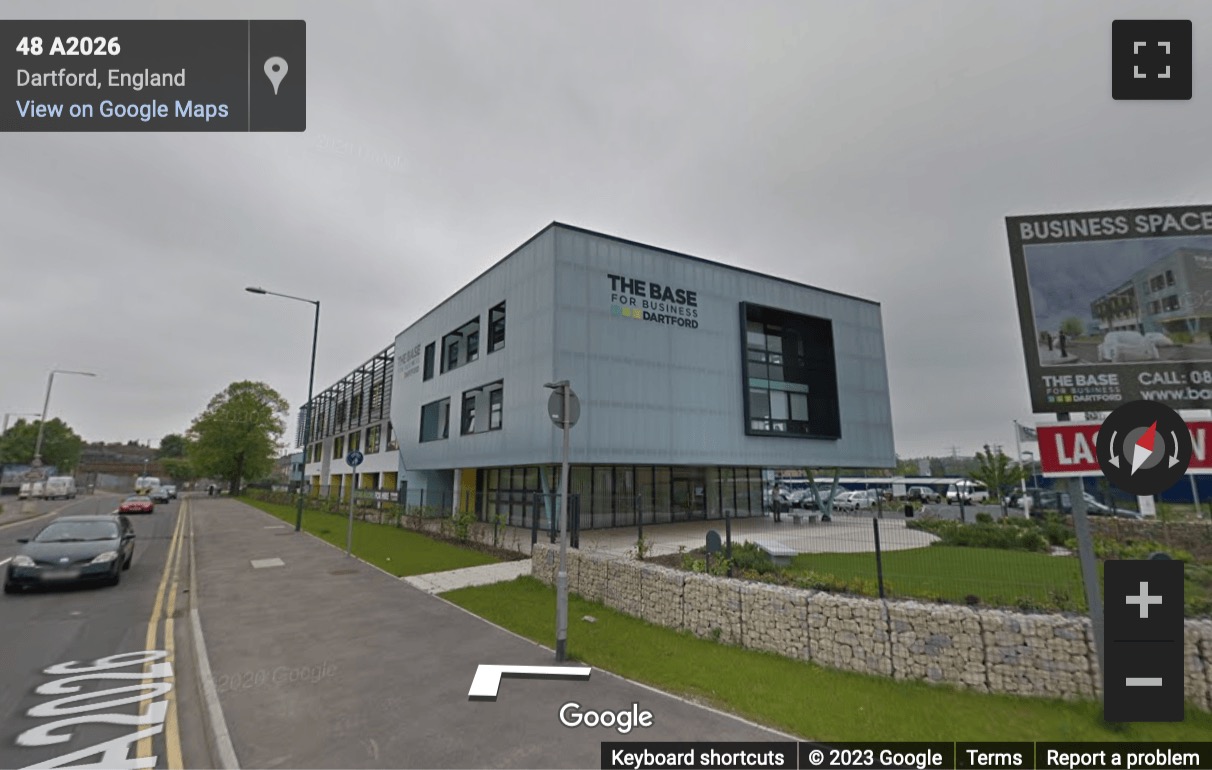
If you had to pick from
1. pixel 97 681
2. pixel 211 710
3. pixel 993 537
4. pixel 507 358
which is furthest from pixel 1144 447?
pixel 507 358

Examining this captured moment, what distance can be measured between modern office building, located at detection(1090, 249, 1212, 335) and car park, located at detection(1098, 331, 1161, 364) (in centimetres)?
8

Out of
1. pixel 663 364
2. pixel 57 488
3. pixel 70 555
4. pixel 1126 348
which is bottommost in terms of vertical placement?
pixel 57 488

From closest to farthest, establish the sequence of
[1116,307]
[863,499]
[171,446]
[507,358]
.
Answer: [1116,307] < [507,358] < [863,499] < [171,446]

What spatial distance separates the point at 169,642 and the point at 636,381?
654 inches

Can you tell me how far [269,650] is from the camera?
7547 millimetres

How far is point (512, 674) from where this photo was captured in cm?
663

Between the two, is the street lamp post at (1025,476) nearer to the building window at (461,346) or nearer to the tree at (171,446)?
the building window at (461,346)

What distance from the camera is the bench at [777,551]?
12188 millimetres

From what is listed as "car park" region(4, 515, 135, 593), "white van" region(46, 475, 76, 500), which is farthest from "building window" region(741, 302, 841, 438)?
"white van" region(46, 475, 76, 500)

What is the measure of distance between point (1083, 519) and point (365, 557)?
1679 cm

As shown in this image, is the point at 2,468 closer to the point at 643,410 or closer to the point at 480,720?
the point at 643,410

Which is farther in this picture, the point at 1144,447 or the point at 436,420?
the point at 436,420

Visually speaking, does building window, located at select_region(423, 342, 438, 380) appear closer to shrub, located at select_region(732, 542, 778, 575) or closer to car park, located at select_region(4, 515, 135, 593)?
car park, located at select_region(4, 515, 135, 593)

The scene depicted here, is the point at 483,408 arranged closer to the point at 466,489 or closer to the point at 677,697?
the point at 466,489
